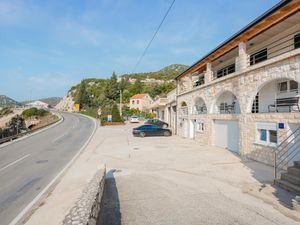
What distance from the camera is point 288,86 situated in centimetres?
1122

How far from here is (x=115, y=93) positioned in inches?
3327

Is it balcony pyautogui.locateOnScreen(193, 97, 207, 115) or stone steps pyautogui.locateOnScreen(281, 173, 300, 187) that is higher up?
balcony pyautogui.locateOnScreen(193, 97, 207, 115)

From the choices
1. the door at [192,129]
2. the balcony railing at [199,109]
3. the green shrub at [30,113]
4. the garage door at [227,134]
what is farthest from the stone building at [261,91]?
the green shrub at [30,113]

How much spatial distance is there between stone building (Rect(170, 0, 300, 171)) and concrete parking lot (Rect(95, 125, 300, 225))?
1.66 m

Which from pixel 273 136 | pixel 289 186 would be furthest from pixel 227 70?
pixel 289 186

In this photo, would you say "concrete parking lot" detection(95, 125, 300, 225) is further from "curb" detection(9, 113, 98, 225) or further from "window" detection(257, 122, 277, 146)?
"curb" detection(9, 113, 98, 225)

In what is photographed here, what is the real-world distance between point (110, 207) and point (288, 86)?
36.6 feet

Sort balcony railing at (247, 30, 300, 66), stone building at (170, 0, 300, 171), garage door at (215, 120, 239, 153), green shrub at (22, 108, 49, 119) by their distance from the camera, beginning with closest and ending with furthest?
stone building at (170, 0, 300, 171), balcony railing at (247, 30, 300, 66), garage door at (215, 120, 239, 153), green shrub at (22, 108, 49, 119)

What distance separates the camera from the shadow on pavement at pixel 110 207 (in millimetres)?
5055

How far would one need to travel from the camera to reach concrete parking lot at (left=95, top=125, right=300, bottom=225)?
5145 mm

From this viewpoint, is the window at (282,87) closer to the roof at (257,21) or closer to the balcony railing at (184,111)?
the roof at (257,21)

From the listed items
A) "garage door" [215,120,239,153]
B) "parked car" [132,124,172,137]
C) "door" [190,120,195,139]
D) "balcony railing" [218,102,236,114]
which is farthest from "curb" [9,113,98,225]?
"parked car" [132,124,172,137]

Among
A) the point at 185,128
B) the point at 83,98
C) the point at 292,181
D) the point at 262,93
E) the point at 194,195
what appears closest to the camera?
the point at 194,195

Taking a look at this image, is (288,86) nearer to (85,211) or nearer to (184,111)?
(85,211)
